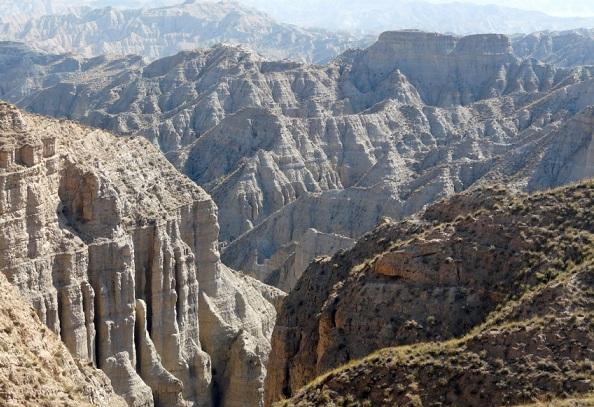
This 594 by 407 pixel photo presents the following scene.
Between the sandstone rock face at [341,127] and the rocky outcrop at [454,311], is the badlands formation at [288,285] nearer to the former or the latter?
the rocky outcrop at [454,311]

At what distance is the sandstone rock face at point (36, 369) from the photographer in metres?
21.7

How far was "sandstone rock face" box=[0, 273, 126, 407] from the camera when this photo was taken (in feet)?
71.1

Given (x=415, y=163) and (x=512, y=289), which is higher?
(x=512, y=289)

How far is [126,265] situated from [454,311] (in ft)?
57.1

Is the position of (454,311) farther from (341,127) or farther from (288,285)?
(341,127)

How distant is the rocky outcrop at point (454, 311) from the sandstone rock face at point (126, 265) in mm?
8757

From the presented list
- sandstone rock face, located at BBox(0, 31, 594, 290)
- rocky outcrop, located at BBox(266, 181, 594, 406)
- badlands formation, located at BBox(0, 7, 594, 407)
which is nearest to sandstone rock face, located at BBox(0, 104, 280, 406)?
badlands formation, located at BBox(0, 7, 594, 407)

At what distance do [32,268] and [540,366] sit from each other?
64.4 ft

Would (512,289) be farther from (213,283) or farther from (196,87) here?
(196,87)

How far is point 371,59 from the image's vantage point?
170 metres

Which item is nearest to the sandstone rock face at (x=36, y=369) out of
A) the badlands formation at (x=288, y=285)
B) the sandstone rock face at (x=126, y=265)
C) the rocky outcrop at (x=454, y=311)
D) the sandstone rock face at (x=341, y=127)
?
the badlands formation at (x=288, y=285)

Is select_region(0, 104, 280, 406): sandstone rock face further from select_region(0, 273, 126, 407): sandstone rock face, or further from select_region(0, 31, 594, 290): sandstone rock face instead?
select_region(0, 31, 594, 290): sandstone rock face

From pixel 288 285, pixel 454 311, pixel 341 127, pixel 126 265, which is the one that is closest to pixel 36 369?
pixel 454 311

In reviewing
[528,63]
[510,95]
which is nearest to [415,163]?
[510,95]
